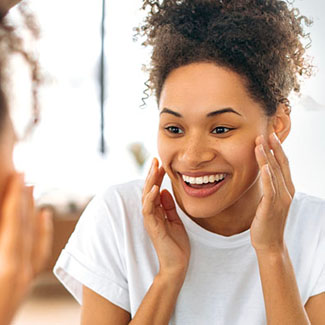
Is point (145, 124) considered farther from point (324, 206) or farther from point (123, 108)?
point (324, 206)

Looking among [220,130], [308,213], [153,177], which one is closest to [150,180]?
[153,177]

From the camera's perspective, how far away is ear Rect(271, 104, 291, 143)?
152cm

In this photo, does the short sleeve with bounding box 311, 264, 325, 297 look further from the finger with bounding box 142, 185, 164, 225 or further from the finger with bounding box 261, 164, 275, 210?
the finger with bounding box 142, 185, 164, 225

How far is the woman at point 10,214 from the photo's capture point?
633 mm

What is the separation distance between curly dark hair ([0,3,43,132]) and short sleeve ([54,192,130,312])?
0.84 meters

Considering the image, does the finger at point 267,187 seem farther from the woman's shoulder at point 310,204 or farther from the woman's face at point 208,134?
the woman's shoulder at point 310,204

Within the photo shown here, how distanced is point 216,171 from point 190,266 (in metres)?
0.31

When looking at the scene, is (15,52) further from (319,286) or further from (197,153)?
(319,286)

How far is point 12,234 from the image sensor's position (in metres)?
0.65

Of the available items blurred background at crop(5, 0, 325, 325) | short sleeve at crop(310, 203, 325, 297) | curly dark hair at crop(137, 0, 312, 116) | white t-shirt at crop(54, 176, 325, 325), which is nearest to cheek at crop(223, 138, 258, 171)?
curly dark hair at crop(137, 0, 312, 116)

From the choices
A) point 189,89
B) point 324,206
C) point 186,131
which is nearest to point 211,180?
point 186,131

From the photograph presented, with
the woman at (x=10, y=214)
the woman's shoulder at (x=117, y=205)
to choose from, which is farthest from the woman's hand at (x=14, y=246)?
the woman's shoulder at (x=117, y=205)

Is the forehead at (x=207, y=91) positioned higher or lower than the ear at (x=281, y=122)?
higher

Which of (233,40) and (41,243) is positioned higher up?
(233,40)
